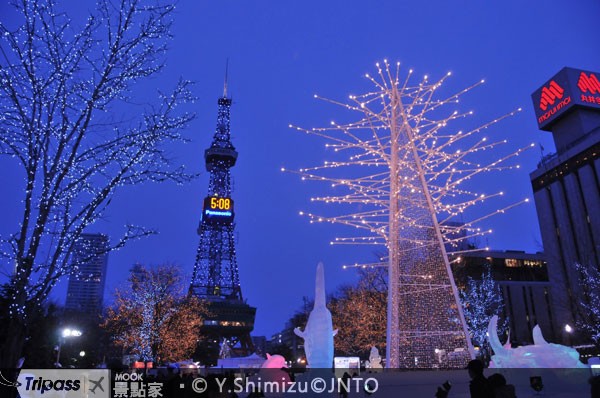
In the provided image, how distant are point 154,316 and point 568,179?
2176 inches

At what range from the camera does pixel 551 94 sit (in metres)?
64.5

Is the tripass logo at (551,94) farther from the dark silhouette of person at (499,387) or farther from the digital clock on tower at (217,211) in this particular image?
the dark silhouette of person at (499,387)

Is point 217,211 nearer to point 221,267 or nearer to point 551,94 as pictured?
point 221,267

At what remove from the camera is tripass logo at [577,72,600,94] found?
200ft

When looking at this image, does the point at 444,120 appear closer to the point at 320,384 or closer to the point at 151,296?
the point at 320,384

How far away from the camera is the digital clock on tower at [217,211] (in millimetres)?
82044

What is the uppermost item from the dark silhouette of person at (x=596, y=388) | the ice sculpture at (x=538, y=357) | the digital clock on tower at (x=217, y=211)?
the digital clock on tower at (x=217, y=211)

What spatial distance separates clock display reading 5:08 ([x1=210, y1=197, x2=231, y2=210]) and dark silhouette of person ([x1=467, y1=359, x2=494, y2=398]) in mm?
80131

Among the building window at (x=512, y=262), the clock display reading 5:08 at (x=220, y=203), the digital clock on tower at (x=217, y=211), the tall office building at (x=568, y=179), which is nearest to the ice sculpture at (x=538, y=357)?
the tall office building at (x=568, y=179)

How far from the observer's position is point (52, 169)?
603 centimetres

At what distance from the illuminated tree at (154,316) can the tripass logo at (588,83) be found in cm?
6013

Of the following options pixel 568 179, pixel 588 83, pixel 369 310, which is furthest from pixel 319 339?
pixel 588 83

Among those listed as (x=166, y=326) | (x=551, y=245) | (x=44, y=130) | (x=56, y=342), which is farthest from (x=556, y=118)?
(x=44, y=130)

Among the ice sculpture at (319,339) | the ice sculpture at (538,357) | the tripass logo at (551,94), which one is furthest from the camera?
the tripass logo at (551,94)
